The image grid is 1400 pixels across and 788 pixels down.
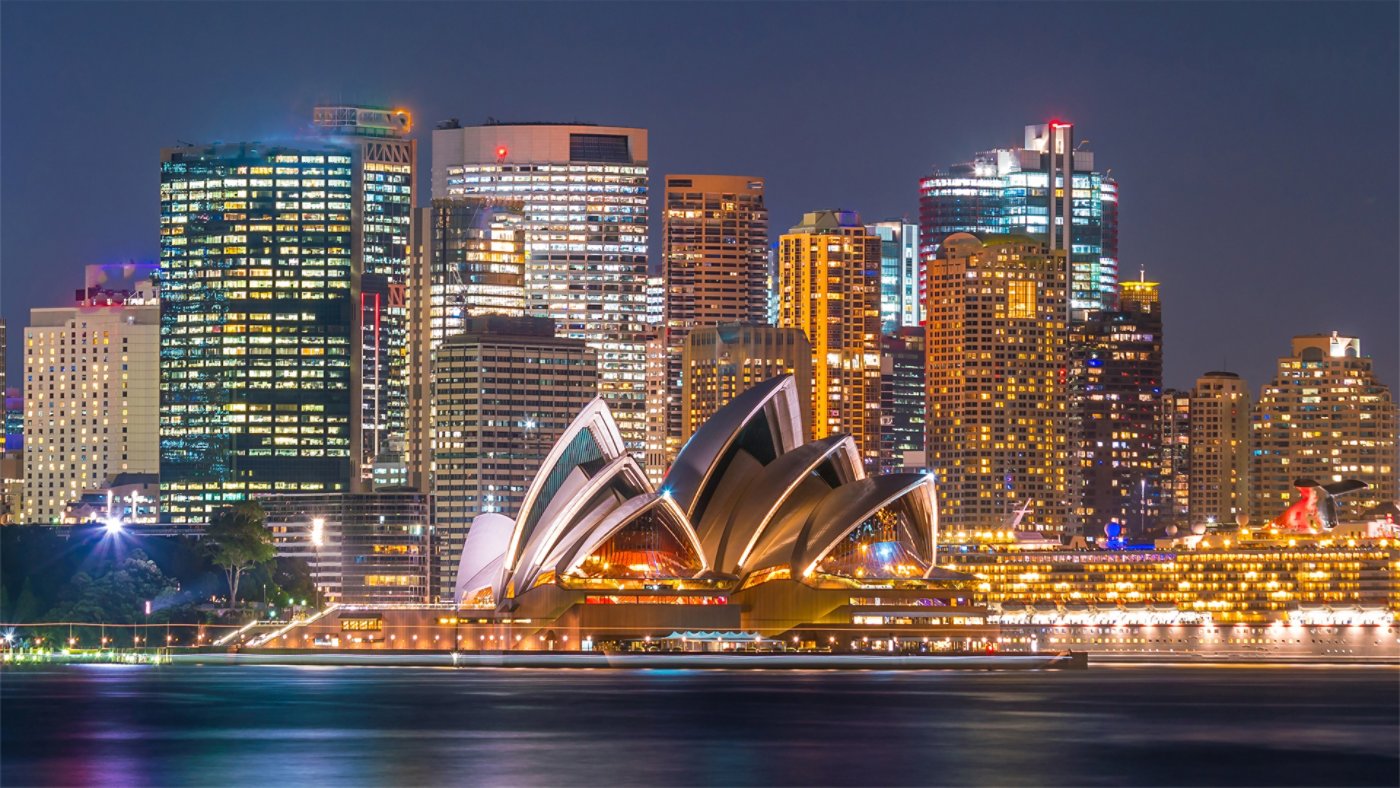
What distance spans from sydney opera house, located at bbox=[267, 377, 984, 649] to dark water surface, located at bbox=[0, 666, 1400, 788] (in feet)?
48.9

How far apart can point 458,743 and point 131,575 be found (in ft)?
283

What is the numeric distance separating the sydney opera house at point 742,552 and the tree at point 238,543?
106 ft

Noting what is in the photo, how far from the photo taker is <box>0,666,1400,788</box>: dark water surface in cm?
7412

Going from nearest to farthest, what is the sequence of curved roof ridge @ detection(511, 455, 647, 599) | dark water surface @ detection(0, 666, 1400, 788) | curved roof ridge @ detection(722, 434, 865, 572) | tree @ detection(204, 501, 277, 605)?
1. dark water surface @ detection(0, 666, 1400, 788)
2. curved roof ridge @ detection(722, 434, 865, 572)
3. curved roof ridge @ detection(511, 455, 647, 599)
4. tree @ detection(204, 501, 277, 605)

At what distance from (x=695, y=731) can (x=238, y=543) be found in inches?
3596

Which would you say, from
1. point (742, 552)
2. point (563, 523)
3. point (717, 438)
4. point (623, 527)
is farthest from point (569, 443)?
point (742, 552)

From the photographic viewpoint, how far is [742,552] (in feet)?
479

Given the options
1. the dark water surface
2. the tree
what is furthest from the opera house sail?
the tree

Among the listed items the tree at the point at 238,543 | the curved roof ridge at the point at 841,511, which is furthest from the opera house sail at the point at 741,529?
the tree at the point at 238,543

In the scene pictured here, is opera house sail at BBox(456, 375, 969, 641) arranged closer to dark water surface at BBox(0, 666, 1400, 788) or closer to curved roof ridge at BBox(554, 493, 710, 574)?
curved roof ridge at BBox(554, 493, 710, 574)

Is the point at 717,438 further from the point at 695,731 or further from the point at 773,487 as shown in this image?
the point at 695,731

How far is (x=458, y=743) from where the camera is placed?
83.8 m

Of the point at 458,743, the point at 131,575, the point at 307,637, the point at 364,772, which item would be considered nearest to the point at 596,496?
the point at 307,637

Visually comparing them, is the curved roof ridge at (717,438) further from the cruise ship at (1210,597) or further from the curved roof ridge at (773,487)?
the cruise ship at (1210,597)
